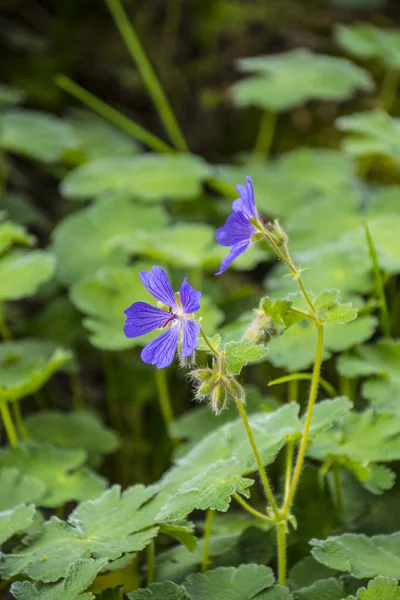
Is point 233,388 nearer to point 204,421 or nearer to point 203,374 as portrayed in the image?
point 203,374

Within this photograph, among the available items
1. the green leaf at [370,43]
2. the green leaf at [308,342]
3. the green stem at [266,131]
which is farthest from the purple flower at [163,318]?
the green stem at [266,131]

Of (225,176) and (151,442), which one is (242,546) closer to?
(151,442)

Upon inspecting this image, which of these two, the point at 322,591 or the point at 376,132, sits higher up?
the point at 376,132

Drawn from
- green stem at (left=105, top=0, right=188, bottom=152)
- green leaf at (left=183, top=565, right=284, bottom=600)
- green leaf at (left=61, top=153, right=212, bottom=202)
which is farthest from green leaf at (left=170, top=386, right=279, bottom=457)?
green stem at (left=105, top=0, right=188, bottom=152)

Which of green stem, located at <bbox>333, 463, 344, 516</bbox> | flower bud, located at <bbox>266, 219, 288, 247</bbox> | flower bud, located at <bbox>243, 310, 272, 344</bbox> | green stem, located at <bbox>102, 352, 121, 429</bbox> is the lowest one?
green stem, located at <bbox>102, 352, 121, 429</bbox>

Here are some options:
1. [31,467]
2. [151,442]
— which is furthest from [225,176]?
[31,467]

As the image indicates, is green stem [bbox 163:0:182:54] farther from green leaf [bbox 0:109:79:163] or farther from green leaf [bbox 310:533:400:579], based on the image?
green leaf [bbox 310:533:400:579]

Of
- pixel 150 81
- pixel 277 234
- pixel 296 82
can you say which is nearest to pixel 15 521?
pixel 277 234
